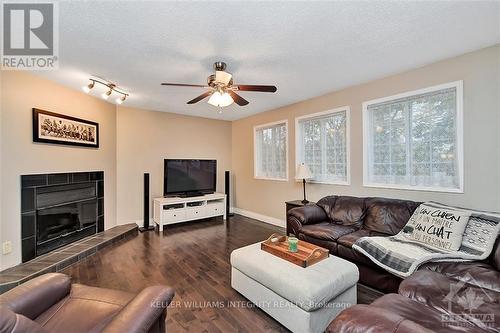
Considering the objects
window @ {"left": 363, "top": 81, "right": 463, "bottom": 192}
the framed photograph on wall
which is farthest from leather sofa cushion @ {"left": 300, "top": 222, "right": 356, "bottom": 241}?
the framed photograph on wall

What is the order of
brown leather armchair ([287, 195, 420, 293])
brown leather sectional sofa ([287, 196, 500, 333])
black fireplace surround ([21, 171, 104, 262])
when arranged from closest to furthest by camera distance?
brown leather sectional sofa ([287, 196, 500, 333])
brown leather armchair ([287, 195, 420, 293])
black fireplace surround ([21, 171, 104, 262])

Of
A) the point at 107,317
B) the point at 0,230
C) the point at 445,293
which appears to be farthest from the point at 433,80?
the point at 0,230

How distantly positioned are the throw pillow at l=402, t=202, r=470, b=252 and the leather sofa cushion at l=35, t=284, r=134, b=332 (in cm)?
263

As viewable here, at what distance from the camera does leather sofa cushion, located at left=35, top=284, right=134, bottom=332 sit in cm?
122

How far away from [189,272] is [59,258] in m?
1.66

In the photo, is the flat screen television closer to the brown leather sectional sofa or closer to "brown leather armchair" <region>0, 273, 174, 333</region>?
the brown leather sectional sofa

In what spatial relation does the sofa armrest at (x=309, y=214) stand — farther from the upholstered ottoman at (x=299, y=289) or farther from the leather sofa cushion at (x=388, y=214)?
the upholstered ottoman at (x=299, y=289)

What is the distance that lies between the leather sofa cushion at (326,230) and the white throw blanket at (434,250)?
1.53 ft

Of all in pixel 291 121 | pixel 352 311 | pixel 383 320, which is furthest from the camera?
pixel 291 121

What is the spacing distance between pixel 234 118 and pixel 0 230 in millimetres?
4402

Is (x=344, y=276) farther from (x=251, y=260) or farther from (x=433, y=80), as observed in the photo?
(x=433, y=80)

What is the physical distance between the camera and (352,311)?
3.74ft

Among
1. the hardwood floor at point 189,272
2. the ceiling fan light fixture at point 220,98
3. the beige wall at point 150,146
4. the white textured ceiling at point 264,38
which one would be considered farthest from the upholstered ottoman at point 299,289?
the beige wall at point 150,146

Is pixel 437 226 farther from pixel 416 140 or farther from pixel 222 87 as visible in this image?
pixel 222 87
